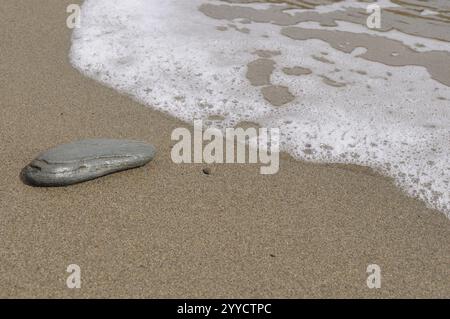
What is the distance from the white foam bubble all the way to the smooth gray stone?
32.8 inches

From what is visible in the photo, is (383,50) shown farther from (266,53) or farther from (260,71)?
(260,71)

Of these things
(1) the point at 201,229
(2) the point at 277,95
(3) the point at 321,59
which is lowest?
(1) the point at 201,229

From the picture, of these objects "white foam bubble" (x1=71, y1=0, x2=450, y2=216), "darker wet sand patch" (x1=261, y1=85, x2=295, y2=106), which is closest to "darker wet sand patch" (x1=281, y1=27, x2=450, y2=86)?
"white foam bubble" (x1=71, y1=0, x2=450, y2=216)

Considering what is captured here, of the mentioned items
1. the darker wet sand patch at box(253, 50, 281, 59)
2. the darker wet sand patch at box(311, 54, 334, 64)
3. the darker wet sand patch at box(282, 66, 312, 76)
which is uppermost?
the darker wet sand patch at box(253, 50, 281, 59)

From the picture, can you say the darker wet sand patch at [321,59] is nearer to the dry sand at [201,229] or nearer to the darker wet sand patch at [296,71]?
the darker wet sand patch at [296,71]

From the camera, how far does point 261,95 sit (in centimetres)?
409

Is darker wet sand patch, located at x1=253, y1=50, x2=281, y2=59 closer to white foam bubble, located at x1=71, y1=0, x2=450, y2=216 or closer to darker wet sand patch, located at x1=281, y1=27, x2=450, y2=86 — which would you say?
white foam bubble, located at x1=71, y1=0, x2=450, y2=216

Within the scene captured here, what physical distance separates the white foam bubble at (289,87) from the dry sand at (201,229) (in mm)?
301

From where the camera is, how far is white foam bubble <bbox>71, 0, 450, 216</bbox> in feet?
11.4

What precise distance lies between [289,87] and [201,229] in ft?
6.34

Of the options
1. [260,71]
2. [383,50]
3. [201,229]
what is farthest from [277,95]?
[201,229]

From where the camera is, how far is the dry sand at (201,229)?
2404 mm

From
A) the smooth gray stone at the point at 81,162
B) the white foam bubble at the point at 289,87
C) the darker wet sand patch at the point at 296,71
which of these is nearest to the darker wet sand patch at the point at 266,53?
the white foam bubble at the point at 289,87

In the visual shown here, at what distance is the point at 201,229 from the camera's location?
106 inches
